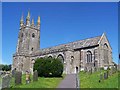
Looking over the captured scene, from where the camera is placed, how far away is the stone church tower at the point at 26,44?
65438mm

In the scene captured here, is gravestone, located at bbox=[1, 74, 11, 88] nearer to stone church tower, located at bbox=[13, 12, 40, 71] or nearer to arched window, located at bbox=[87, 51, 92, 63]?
arched window, located at bbox=[87, 51, 92, 63]

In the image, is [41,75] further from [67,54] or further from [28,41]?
[28,41]

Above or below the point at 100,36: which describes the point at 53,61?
below

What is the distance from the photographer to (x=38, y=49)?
70688mm

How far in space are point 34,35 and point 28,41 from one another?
10.2 feet

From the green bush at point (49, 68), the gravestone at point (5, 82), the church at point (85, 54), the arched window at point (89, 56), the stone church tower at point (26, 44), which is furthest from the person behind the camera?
the stone church tower at point (26, 44)

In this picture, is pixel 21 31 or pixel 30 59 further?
pixel 21 31

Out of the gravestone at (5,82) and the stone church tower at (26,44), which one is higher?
the stone church tower at (26,44)

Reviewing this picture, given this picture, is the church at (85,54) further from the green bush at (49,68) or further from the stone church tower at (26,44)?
the green bush at (49,68)

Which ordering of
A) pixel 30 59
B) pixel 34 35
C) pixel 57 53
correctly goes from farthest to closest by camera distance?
pixel 34 35 → pixel 30 59 → pixel 57 53

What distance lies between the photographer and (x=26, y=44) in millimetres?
69750

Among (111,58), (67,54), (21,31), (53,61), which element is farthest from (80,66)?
(21,31)

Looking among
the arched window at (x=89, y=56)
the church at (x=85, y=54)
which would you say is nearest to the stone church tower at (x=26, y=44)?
the church at (x=85, y=54)

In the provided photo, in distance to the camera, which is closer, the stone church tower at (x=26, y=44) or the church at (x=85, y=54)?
the church at (x=85, y=54)
